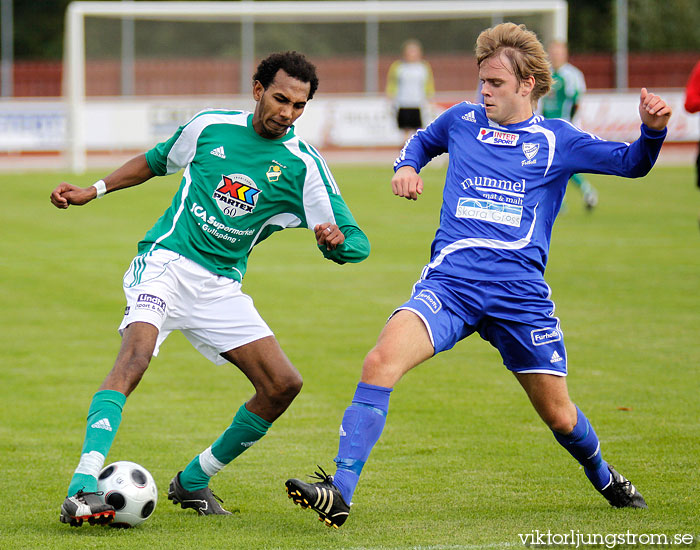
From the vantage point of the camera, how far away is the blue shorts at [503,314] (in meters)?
4.68

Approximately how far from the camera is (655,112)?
4.54 metres

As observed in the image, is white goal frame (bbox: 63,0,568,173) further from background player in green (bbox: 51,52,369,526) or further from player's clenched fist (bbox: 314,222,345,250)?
player's clenched fist (bbox: 314,222,345,250)

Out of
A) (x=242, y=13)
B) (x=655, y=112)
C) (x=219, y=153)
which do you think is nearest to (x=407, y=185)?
(x=219, y=153)

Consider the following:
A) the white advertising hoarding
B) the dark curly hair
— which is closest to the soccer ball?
the dark curly hair

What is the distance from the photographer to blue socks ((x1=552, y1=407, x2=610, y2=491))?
4961 mm

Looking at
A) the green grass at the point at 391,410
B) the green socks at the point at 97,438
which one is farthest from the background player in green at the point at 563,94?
the green socks at the point at 97,438

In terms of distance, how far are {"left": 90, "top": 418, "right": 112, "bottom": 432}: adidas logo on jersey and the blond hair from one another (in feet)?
7.50

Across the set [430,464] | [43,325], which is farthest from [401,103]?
[430,464]

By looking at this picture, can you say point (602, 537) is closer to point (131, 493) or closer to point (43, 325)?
point (131, 493)

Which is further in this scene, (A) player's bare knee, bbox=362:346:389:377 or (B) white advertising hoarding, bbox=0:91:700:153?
(B) white advertising hoarding, bbox=0:91:700:153

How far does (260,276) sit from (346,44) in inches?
638

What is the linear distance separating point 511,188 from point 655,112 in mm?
692

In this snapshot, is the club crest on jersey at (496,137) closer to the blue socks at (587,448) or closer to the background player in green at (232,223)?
the background player in green at (232,223)

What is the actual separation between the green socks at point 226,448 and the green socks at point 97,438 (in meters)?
0.76
